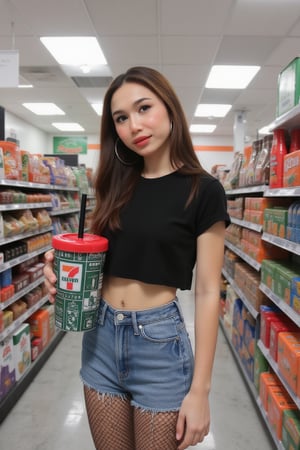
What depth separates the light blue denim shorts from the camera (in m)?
1.04

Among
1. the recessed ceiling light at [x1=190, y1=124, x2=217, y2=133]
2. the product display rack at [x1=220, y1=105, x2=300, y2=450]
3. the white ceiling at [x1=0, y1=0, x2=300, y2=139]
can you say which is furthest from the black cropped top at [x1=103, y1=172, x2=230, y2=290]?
the recessed ceiling light at [x1=190, y1=124, x2=217, y2=133]

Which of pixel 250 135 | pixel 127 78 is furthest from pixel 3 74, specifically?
pixel 250 135

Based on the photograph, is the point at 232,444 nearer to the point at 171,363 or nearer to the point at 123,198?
the point at 171,363

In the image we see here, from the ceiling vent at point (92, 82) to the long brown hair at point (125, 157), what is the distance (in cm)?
572

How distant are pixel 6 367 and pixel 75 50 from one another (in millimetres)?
4520

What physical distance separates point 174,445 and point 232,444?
1489 mm

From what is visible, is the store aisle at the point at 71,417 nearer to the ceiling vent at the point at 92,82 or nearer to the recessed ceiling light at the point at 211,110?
the ceiling vent at the point at 92,82

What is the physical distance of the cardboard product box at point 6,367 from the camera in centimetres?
244

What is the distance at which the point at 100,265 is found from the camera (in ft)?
3.46

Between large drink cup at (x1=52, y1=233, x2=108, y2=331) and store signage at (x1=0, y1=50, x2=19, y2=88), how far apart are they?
2.42 metres

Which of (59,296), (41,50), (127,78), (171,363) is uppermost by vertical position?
(41,50)

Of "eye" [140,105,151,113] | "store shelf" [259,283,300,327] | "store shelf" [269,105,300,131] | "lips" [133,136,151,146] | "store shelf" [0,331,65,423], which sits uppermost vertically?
"store shelf" [269,105,300,131]

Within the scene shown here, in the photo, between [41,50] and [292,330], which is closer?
[292,330]

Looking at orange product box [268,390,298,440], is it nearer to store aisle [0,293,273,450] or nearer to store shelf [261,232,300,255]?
store aisle [0,293,273,450]
